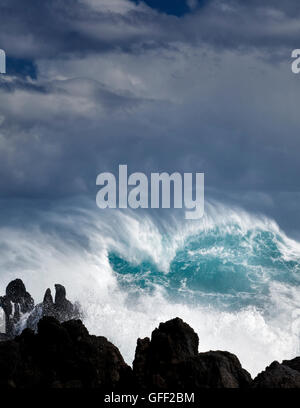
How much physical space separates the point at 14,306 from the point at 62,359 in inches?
619

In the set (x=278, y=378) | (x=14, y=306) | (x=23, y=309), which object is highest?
(x=14, y=306)

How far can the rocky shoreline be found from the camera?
20.1m

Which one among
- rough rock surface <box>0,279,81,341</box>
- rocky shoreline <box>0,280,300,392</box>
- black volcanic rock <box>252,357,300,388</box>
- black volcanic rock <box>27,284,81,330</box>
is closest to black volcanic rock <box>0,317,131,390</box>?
rocky shoreline <box>0,280,300,392</box>

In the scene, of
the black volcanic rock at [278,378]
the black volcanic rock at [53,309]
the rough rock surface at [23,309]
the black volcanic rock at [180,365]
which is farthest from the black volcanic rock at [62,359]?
Answer: the black volcanic rock at [53,309]

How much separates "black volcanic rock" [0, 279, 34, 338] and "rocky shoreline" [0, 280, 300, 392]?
13848 millimetres

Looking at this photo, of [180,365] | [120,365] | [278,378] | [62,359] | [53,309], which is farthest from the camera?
[53,309]

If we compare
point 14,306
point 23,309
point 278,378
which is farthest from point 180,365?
point 14,306

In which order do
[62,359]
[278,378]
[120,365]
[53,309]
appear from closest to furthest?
[278,378], [62,359], [120,365], [53,309]

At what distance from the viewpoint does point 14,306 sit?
3666 centimetres

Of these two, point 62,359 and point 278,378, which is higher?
point 62,359

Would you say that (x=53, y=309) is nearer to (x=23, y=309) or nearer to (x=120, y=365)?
(x=23, y=309)

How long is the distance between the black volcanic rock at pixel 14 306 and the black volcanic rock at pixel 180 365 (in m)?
15.0

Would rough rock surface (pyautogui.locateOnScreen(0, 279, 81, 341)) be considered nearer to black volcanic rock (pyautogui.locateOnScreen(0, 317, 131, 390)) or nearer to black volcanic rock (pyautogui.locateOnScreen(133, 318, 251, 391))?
black volcanic rock (pyautogui.locateOnScreen(0, 317, 131, 390))
